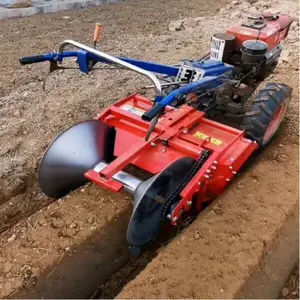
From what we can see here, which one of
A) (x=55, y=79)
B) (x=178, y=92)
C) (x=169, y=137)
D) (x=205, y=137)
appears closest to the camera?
(x=178, y=92)

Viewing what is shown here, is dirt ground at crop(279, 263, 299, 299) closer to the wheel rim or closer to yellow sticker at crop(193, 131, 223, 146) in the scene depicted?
yellow sticker at crop(193, 131, 223, 146)

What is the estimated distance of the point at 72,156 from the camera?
12.3 ft

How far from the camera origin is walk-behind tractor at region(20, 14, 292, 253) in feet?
10.9

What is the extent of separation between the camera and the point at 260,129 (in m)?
4.18

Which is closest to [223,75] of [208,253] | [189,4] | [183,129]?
[183,129]

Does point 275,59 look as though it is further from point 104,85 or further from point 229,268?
point 229,268

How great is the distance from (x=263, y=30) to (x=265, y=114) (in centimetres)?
115

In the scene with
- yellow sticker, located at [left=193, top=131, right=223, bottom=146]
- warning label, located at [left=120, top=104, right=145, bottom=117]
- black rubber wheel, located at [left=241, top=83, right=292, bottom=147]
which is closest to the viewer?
yellow sticker, located at [left=193, top=131, right=223, bottom=146]

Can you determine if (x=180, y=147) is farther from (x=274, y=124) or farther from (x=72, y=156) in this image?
(x=274, y=124)

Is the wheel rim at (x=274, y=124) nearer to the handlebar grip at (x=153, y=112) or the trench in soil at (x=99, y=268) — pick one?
the trench in soil at (x=99, y=268)

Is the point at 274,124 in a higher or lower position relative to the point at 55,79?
higher

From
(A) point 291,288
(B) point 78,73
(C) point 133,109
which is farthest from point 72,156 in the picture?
(B) point 78,73

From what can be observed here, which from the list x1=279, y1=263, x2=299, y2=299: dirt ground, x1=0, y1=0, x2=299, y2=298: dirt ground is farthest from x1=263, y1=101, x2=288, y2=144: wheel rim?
x1=279, y1=263, x2=299, y2=299: dirt ground

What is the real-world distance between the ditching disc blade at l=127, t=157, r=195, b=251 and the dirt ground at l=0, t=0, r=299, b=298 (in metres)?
1.08
